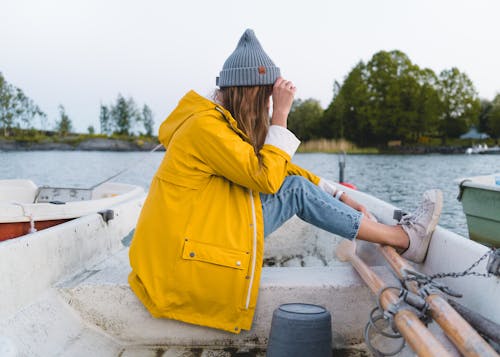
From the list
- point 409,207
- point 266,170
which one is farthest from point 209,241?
point 409,207

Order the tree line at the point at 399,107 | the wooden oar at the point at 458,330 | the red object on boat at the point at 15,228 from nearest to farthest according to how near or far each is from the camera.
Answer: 1. the wooden oar at the point at 458,330
2. the red object on boat at the point at 15,228
3. the tree line at the point at 399,107

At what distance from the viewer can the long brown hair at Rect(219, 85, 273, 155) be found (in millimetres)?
2252

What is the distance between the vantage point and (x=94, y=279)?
2.43 m

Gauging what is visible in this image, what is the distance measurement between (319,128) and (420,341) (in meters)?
65.0

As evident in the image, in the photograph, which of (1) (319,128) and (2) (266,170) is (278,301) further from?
(1) (319,128)

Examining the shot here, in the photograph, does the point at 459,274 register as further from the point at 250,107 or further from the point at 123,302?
the point at 123,302

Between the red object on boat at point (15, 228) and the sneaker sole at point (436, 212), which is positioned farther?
the red object on boat at point (15, 228)

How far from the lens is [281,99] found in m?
2.25

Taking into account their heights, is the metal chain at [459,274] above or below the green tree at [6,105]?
below

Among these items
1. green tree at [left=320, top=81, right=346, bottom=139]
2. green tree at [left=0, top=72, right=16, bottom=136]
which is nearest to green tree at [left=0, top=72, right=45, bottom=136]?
green tree at [left=0, top=72, right=16, bottom=136]

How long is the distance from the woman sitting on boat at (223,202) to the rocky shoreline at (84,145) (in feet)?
251

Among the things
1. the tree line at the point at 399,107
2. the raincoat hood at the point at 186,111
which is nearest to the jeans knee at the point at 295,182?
the raincoat hood at the point at 186,111

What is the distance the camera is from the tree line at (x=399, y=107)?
5928 cm

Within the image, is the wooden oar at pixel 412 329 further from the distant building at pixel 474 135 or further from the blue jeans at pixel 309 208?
the distant building at pixel 474 135
